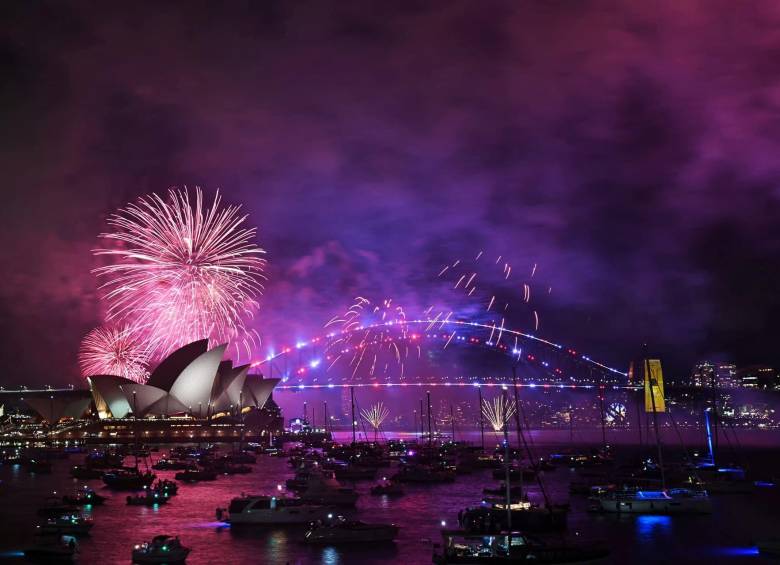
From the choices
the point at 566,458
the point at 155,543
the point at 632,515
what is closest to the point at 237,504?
the point at 155,543

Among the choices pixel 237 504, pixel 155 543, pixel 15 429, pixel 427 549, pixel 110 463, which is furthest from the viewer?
pixel 15 429

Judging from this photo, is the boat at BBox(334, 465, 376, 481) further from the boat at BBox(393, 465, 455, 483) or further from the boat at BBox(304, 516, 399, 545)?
the boat at BBox(304, 516, 399, 545)

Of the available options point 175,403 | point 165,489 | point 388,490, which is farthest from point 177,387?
point 165,489

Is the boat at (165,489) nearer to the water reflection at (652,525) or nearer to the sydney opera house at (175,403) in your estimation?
the water reflection at (652,525)

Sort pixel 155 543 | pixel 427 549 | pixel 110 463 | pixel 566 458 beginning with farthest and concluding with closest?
pixel 566 458 < pixel 110 463 < pixel 427 549 < pixel 155 543

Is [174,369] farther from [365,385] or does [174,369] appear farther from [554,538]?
[554,538]

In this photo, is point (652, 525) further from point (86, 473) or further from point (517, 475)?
point (86, 473)
